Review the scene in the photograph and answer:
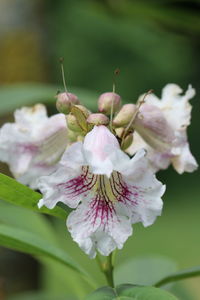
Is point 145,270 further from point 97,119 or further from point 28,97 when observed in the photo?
point 97,119

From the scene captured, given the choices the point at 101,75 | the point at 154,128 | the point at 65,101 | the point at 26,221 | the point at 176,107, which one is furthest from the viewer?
the point at 101,75

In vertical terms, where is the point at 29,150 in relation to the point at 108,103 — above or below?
below

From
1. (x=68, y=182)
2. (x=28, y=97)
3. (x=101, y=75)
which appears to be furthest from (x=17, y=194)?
(x=101, y=75)

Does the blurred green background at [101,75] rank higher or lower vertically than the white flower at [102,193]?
lower

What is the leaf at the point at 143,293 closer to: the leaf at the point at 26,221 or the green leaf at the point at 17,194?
the green leaf at the point at 17,194

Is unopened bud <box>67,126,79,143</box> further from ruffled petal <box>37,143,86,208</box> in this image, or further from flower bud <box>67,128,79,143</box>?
ruffled petal <box>37,143,86,208</box>

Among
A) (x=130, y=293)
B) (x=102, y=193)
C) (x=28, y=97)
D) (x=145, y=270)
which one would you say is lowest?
(x=145, y=270)

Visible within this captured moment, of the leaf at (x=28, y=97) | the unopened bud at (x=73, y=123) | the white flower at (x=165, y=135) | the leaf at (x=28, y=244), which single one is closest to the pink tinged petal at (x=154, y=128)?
the white flower at (x=165, y=135)
